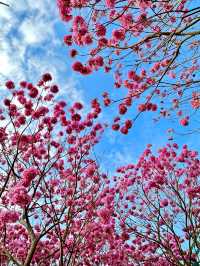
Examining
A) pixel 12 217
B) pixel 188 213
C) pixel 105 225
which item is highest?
pixel 188 213

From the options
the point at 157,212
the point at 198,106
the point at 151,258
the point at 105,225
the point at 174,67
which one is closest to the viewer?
the point at 174,67

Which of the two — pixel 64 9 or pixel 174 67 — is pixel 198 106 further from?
pixel 64 9

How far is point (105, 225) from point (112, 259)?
5.14 metres

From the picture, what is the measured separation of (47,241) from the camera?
42.1 ft

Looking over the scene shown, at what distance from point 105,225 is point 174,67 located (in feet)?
→ 14.3

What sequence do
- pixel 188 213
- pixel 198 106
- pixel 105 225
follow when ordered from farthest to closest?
pixel 188 213 → pixel 105 225 → pixel 198 106

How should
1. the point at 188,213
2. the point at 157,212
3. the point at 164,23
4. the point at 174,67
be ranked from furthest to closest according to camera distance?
the point at 157,212 < the point at 188,213 < the point at 174,67 < the point at 164,23

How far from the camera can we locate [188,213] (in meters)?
11.3

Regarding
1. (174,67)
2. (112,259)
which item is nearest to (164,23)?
(174,67)

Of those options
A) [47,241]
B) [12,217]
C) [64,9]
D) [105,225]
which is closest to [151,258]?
Answer: [47,241]

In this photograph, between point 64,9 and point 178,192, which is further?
point 178,192

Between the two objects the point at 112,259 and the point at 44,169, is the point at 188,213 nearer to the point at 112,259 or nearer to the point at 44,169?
the point at 112,259

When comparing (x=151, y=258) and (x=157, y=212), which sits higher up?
(x=157, y=212)

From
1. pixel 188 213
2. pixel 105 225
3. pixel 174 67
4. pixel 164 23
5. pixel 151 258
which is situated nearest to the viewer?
pixel 164 23
